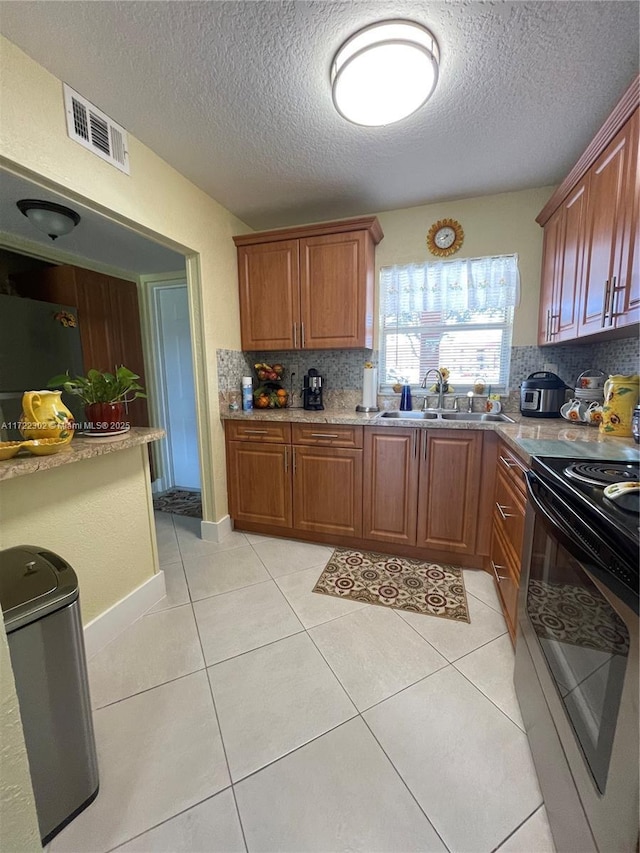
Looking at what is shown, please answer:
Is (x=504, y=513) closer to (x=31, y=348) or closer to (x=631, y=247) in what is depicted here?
(x=631, y=247)

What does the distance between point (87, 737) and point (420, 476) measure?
72.5 inches

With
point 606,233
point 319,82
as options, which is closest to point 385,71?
point 319,82

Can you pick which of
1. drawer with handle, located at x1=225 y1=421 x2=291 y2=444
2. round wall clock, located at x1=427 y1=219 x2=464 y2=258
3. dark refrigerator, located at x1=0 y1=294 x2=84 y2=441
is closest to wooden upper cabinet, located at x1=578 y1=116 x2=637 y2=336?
round wall clock, located at x1=427 y1=219 x2=464 y2=258

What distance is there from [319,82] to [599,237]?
1429 mm

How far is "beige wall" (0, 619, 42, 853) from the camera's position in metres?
0.65

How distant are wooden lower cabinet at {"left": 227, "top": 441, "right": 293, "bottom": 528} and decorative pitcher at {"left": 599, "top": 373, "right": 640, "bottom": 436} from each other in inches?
70.8

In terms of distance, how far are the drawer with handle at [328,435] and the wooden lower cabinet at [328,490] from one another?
4 cm

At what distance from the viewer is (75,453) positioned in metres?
1.25

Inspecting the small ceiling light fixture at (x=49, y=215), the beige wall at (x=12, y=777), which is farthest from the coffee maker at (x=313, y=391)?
the beige wall at (x=12, y=777)

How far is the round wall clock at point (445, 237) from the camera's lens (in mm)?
2473

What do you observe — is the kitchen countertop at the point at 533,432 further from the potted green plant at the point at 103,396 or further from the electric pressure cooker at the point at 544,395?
the potted green plant at the point at 103,396

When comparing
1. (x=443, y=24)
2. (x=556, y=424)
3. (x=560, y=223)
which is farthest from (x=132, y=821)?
(x=560, y=223)

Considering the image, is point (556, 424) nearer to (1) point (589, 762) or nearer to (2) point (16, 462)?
(1) point (589, 762)

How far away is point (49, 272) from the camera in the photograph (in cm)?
280
